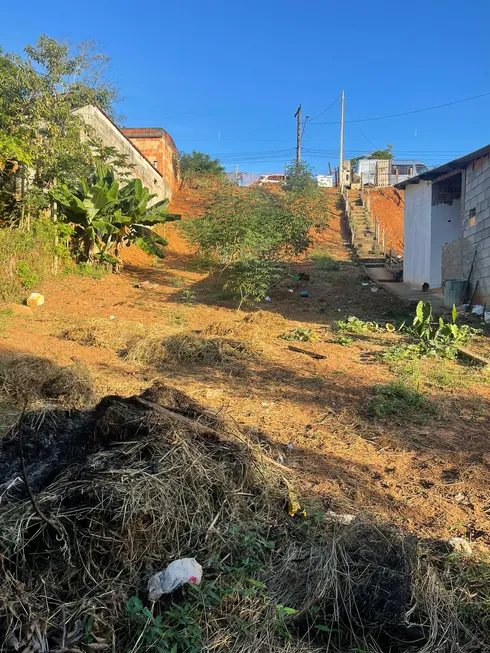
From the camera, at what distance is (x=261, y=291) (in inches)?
406

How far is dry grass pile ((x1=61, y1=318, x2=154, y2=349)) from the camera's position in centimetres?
736

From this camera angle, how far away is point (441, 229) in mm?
13555

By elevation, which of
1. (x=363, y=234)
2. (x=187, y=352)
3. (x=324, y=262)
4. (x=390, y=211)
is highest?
(x=390, y=211)

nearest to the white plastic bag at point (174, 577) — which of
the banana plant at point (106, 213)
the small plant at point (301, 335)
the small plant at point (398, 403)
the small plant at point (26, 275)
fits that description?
the small plant at point (398, 403)

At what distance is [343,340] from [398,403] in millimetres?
2872

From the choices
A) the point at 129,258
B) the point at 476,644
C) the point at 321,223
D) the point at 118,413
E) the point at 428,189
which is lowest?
the point at 476,644

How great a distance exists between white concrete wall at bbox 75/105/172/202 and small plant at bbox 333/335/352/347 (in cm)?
747

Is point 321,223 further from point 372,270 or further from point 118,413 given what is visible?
point 118,413

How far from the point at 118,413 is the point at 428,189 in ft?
42.0

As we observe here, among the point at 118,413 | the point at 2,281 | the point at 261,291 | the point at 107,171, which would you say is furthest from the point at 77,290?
the point at 118,413

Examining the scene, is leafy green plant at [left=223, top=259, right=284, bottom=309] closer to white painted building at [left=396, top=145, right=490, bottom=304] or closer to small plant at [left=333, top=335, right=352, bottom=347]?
small plant at [left=333, top=335, right=352, bottom=347]

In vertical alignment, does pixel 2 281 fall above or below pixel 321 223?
below

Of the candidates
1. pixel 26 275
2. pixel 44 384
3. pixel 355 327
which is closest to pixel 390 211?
pixel 355 327

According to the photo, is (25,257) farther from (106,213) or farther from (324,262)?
(324,262)
